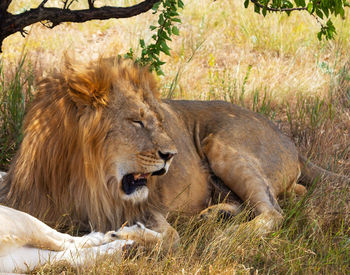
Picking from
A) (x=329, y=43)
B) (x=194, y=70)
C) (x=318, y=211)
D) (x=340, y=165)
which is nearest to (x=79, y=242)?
(x=318, y=211)

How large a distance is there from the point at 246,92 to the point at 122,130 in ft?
11.3

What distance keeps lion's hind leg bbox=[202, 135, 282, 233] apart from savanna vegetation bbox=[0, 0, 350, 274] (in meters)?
0.13

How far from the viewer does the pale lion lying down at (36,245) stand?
272 centimetres

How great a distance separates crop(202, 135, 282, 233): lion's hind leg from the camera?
12.5 ft

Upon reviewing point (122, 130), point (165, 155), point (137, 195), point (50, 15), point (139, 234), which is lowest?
point (139, 234)

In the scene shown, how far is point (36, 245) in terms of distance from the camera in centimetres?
287

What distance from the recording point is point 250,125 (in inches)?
169

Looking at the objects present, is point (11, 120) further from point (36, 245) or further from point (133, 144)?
point (36, 245)

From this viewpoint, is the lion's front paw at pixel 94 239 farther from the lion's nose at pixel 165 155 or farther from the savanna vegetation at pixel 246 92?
the lion's nose at pixel 165 155

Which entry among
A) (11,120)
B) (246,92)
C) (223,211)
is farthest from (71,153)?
(246,92)

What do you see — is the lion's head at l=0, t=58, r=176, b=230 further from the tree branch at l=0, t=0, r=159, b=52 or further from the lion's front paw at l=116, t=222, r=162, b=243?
the tree branch at l=0, t=0, r=159, b=52

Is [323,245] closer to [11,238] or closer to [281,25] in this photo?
[11,238]

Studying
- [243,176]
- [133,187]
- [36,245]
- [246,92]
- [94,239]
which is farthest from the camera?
[246,92]

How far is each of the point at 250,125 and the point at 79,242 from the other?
178 centimetres
